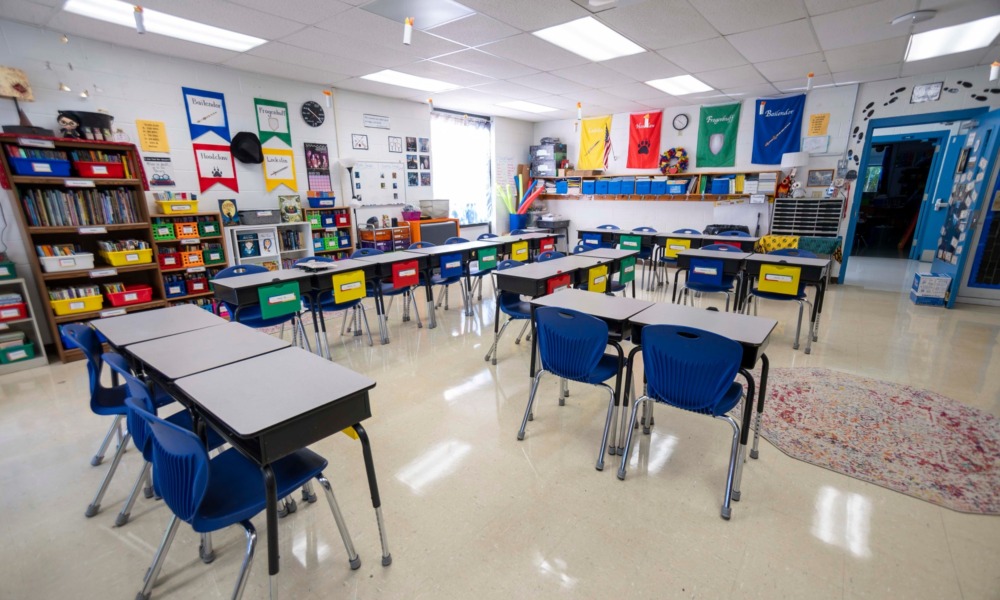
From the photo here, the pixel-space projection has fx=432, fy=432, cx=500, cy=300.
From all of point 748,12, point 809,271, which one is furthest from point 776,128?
point 809,271

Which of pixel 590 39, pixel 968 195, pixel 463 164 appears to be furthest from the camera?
pixel 463 164

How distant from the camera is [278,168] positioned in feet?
19.2

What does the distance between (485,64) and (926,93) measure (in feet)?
19.6

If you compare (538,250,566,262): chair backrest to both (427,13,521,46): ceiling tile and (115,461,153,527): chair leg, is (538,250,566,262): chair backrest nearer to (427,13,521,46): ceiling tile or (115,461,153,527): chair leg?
(427,13,521,46): ceiling tile

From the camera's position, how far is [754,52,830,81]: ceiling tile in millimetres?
4977

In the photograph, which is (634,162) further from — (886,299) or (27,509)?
(27,509)

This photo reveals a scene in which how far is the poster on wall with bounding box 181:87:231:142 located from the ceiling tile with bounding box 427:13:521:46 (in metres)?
3.01

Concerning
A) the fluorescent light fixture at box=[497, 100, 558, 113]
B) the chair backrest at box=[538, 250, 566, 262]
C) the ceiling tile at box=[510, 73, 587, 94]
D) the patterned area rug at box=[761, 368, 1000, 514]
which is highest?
the fluorescent light fixture at box=[497, 100, 558, 113]

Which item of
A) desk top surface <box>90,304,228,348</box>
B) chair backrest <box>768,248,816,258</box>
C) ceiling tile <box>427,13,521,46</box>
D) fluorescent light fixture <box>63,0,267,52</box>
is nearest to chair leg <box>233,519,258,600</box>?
desk top surface <box>90,304,228,348</box>

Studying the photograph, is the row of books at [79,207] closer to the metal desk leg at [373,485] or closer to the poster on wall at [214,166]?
the poster on wall at [214,166]

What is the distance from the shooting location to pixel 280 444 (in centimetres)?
144

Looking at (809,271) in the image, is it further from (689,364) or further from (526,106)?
(526,106)

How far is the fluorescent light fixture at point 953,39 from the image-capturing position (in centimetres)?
403

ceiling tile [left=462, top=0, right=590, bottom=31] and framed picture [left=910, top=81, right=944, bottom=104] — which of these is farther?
framed picture [left=910, top=81, right=944, bottom=104]
